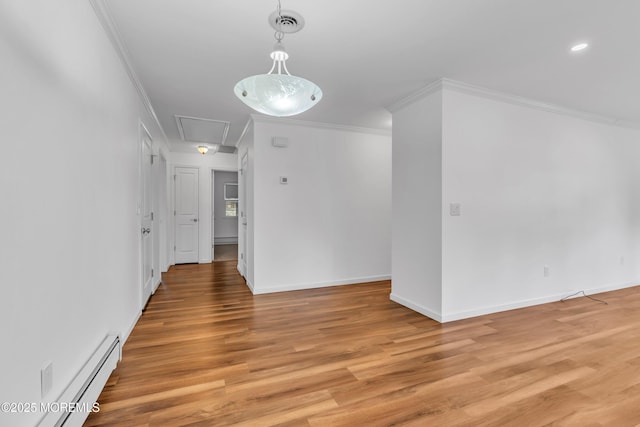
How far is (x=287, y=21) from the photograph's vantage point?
76.5 inches

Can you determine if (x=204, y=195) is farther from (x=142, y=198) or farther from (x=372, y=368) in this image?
(x=372, y=368)

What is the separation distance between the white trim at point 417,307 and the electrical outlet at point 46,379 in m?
2.97

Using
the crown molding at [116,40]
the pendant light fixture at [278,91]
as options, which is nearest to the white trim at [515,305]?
the pendant light fixture at [278,91]

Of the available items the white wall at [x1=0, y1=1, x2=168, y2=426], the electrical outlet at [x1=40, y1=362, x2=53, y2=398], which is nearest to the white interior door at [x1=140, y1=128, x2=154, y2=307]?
the white wall at [x1=0, y1=1, x2=168, y2=426]

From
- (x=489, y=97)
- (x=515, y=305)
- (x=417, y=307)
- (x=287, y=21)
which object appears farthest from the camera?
(x=515, y=305)

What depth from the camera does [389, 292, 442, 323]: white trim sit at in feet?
9.87

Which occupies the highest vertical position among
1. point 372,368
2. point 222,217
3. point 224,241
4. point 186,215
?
point 186,215

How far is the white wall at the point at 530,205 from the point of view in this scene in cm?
304

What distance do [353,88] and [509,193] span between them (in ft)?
6.94

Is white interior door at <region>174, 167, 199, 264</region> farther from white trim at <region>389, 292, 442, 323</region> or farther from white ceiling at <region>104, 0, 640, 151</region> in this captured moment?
white trim at <region>389, 292, 442, 323</region>

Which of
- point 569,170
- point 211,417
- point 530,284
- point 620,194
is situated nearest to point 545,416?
point 211,417

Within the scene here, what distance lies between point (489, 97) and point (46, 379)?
4104 millimetres

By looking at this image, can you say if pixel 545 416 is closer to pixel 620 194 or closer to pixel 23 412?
pixel 23 412

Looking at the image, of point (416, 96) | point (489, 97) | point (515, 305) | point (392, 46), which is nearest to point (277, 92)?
point (392, 46)
